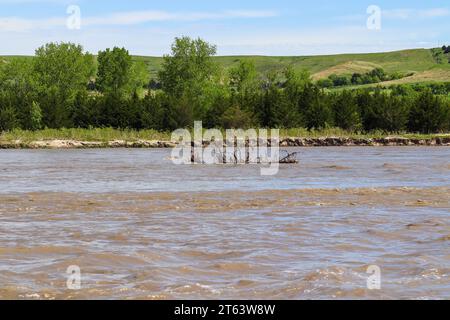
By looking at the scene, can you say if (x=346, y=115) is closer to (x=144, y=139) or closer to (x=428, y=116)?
(x=428, y=116)

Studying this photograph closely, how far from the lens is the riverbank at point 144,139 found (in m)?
73.0

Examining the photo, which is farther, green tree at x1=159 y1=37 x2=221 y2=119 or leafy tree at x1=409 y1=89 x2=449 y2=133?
green tree at x1=159 y1=37 x2=221 y2=119

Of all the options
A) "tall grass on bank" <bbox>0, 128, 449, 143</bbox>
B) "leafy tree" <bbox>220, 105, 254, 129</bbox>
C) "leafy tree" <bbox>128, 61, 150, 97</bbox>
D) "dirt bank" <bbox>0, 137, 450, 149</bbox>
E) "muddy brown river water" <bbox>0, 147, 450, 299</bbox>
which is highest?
"leafy tree" <bbox>128, 61, 150, 97</bbox>

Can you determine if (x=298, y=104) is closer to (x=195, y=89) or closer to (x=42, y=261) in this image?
(x=195, y=89)

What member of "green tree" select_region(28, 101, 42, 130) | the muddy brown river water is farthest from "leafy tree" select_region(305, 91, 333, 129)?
the muddy brown river water

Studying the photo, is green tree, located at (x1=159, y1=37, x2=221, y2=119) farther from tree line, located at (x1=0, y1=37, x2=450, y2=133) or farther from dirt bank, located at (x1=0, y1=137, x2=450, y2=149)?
dirt bank, located at (x1=0, y1=137, x2=450, y2=149)

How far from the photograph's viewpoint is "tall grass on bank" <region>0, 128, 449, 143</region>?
247 feet

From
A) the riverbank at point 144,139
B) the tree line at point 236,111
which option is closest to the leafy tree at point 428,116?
the tree line at point 236,111

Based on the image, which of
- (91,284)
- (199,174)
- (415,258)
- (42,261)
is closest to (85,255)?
(42,261)

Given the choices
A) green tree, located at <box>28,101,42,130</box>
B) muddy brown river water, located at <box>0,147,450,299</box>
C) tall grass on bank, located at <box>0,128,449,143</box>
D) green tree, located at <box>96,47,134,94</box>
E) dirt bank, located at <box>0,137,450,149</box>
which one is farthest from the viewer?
green tree, located at <box>96,47,134,94</box>

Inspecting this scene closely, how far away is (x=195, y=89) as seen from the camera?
338 feet

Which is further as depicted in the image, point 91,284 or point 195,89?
point 195,89
